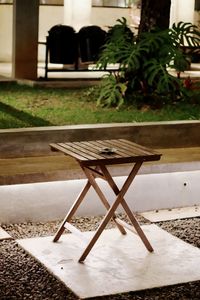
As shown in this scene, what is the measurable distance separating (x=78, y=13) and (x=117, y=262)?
461 inches

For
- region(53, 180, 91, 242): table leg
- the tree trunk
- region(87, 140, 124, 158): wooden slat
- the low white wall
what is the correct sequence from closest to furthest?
region(87, 140, 124, 158): wooden slat
region(53, 180, 91, 242): table leg
the low white wall
the tree trunk

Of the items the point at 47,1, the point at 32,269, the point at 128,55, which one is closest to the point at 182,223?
the point at 32,269

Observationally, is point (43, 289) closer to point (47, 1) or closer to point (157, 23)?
point (157, 23)

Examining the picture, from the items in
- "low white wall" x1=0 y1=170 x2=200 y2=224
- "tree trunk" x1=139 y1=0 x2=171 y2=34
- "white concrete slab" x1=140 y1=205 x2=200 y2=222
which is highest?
"tree trunk" x1=139 y1=0 x2=171 y2=34

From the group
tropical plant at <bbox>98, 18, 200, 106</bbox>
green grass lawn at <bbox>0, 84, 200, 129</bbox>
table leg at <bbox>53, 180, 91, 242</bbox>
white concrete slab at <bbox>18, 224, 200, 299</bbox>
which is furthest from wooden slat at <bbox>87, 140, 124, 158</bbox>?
tropical plant at <bbox>98, 18, 200, 106</bbox>

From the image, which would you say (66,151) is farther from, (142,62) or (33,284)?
(142,62)

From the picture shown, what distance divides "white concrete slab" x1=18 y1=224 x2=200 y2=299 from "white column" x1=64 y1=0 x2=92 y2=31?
10.9 m

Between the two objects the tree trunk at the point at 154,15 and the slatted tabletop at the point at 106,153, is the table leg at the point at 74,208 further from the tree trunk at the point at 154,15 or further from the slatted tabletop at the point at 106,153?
the tree trunk at the point at 154,15

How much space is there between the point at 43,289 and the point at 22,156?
2.45m

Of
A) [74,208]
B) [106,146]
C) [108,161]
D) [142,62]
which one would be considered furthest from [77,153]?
[142,62]

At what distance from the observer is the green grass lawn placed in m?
8.20

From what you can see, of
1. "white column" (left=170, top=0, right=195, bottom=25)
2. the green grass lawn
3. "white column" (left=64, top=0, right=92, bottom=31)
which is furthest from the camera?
"white column" (left=170, top=0, right=195, bottom=25)

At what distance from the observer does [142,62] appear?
913 centimetres

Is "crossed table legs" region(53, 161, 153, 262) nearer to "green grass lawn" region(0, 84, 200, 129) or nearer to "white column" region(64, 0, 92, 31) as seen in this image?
"green grass lawn" region(0, 84, 200, 129)
